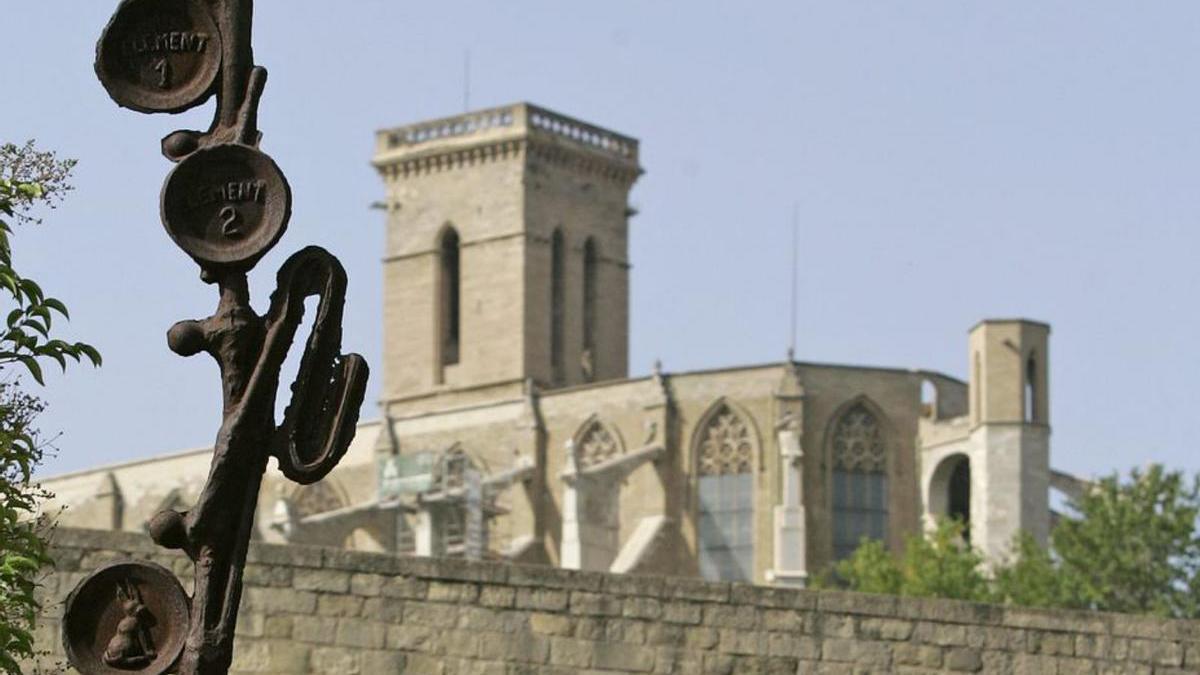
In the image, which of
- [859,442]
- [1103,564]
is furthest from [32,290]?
[859,442]

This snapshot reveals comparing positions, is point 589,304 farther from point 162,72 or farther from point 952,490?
point 162,72

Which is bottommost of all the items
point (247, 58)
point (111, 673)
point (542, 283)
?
point (111, 673)

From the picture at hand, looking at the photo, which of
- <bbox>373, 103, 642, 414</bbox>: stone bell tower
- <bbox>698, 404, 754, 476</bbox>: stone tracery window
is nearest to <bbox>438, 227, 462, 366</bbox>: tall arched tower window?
<bbox>373, 103, 642, 414</bbox>: stone bell tower

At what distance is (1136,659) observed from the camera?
2028cm

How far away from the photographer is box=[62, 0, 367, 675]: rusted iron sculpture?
26.8ft

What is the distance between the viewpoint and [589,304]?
91250mm

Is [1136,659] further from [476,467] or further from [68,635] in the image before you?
[476,467]

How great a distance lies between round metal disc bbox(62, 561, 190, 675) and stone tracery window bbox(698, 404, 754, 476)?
6937 cm

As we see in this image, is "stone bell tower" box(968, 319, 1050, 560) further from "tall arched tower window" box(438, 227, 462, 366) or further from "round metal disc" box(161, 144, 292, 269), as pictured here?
"round metal disc" box(161, 144, 292, 269)

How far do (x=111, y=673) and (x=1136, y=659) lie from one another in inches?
507

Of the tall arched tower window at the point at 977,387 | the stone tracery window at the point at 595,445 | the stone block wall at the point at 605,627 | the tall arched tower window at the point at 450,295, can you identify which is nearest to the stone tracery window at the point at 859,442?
the tall arched tower window at the point at 977,387

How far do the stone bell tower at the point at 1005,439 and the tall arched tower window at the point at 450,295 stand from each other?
22.0 meters

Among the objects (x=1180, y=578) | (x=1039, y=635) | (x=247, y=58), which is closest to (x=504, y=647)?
(x=1039, y=635)

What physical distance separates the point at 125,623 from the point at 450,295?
273ft
